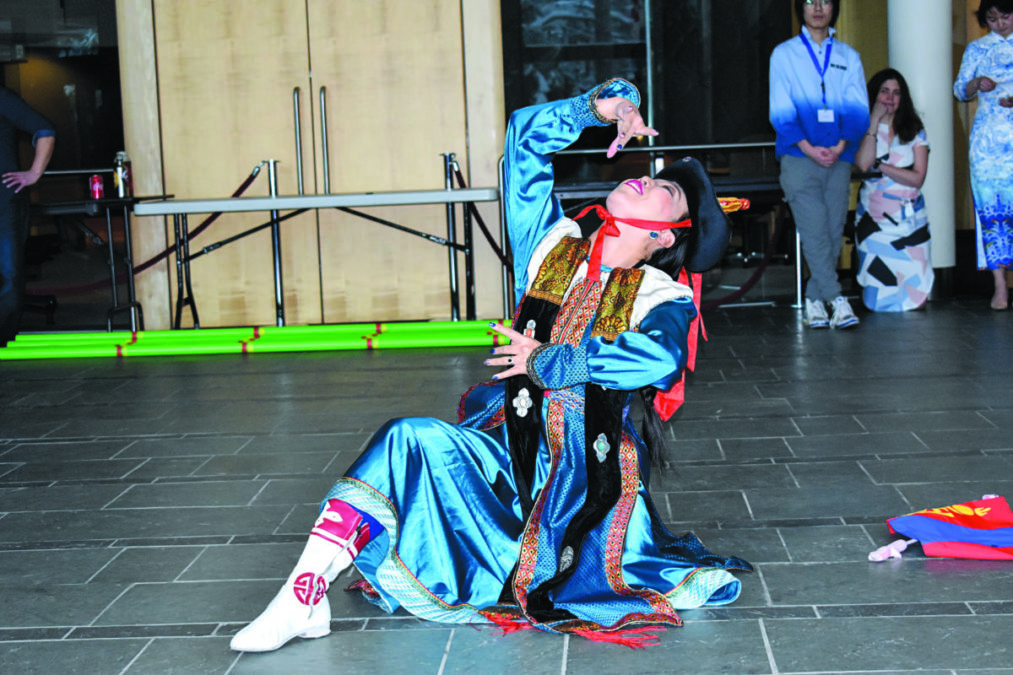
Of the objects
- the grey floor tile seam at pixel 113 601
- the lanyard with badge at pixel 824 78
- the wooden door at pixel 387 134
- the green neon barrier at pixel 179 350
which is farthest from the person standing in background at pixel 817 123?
the grey floor tile seam at pixel 113 601

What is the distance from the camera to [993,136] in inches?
271

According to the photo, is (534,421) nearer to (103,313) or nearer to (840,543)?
(840,543)

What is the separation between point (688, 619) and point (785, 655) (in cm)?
26

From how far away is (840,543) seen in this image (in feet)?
9.70

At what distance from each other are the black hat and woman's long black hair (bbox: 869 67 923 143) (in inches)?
192

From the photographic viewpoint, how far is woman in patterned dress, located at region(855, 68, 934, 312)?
23.1ft

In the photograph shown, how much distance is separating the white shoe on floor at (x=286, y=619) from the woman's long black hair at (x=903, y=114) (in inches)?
222

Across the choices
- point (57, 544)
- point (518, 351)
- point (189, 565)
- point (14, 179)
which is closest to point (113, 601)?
point (189, 565)

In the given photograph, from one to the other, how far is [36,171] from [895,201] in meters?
5.05

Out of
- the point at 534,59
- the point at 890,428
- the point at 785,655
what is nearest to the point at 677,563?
the point at 785,655


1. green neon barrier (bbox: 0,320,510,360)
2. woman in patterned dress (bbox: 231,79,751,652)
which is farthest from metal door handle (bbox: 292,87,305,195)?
woman in patterned dress (bbox: 231,79,751,652)

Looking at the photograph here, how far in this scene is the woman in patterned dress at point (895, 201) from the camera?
7035 mm

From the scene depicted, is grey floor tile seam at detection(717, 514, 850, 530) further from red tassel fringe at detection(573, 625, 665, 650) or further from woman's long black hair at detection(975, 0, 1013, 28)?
woman's long black hair at detection(975, 0, 1013, 28)

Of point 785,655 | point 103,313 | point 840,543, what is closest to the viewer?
point 785,655
